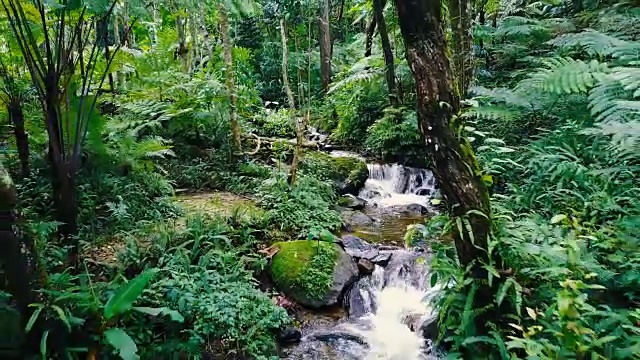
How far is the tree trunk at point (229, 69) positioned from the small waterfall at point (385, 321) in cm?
318

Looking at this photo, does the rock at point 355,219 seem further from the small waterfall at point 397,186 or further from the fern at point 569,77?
the fern at point 569,77

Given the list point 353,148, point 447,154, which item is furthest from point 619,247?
point 353,148

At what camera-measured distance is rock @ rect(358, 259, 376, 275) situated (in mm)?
4707

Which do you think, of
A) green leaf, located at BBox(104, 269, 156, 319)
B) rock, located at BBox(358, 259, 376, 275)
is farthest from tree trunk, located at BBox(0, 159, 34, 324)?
rock, located at BBox(358, 259, 376, 275)

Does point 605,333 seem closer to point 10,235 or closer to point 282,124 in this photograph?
point 10,235

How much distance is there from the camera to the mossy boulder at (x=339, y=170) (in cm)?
710

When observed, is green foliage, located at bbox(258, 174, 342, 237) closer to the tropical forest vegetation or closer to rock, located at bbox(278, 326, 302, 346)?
the tropical forest vegetation

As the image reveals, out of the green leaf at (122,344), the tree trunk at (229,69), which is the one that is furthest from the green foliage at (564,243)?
the tree trunk at (229,69)

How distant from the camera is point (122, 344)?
2.46 m

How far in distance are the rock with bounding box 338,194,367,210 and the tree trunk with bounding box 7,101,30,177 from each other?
13.4 ft

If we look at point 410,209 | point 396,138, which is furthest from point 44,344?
point 396,138

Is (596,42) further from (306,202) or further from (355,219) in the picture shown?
(306,202)

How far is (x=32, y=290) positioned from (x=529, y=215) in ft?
11.8

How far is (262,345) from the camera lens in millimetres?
3375
